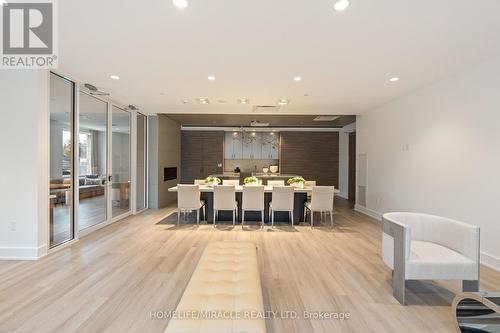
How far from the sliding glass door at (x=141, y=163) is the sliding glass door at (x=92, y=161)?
1.50m

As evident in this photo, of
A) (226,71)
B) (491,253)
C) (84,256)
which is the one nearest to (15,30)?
(226,71)

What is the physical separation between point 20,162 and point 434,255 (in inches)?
209

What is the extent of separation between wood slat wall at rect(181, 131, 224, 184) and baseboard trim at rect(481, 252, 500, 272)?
8.37 metres

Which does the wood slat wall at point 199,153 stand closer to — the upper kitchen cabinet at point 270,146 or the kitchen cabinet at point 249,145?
the kitchen cabinet at point 249,145

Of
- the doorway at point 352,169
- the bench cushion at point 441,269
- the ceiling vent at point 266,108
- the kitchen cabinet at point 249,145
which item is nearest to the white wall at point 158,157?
the kitchen cabinet at point 249,145

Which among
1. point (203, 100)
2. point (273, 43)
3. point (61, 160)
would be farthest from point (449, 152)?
point (61, 160)

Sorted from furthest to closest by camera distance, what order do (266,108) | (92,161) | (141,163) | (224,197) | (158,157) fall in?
1. (158,157)
2. (141,163)
3. (266,108)
4. (224,197)
5. (92,161)

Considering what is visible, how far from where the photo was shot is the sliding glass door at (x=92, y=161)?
4738 millimetres

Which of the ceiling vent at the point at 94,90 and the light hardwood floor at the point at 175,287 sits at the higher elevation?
the ceiling vent at the point at 94,90

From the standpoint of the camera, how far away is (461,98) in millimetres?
3928

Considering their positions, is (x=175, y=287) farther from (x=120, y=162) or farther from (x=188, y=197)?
(x=120, y=162)

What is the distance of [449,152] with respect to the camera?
13.6 ft

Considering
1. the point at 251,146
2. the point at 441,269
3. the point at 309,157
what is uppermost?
the point at 251,146

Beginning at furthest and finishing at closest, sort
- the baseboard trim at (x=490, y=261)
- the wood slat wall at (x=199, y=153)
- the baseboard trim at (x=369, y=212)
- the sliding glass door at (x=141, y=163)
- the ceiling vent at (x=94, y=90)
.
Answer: the wood slat wall at (x=199, y=153) → the sliding glass door at (x=141, y=163) → the baseboard trim at (x=369, y=212) → the ceiling vent at (x=94, y=90) → the baseboard trim at (x=490, y=261)
